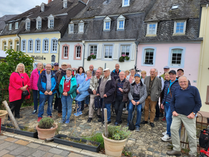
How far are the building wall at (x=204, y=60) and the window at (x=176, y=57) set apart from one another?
170 centimetres

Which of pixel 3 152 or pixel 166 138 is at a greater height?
pixel 3 152

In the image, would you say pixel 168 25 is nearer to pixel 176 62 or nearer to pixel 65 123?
pixel 176 62

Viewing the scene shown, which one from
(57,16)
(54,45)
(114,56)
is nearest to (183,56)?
(114,56)

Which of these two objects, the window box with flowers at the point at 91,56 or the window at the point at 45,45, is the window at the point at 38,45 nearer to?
the window at the point at 45,45

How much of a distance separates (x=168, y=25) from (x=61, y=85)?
500 inches

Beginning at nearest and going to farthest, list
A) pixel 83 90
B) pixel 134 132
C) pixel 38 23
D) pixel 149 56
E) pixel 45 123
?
pixel 45 123, pixel 134 132, pixel 83 90, pixel 149 56, pixel 38 23

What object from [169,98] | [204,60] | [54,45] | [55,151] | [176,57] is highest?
[54,45]

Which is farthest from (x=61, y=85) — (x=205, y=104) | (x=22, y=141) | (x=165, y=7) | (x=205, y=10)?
(x=165, y=7)

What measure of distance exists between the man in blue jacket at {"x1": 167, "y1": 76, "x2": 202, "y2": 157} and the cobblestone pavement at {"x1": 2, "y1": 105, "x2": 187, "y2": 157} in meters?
0.49

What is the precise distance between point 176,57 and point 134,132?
11.1 m

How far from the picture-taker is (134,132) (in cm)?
512

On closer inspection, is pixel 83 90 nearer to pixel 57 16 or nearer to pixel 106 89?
pixel 106 89

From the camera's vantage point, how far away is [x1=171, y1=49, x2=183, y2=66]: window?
45.7 feet

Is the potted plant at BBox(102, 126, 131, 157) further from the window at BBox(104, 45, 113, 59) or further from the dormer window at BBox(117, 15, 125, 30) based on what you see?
the dormer window at BBox(117, 15, 125, 30)
